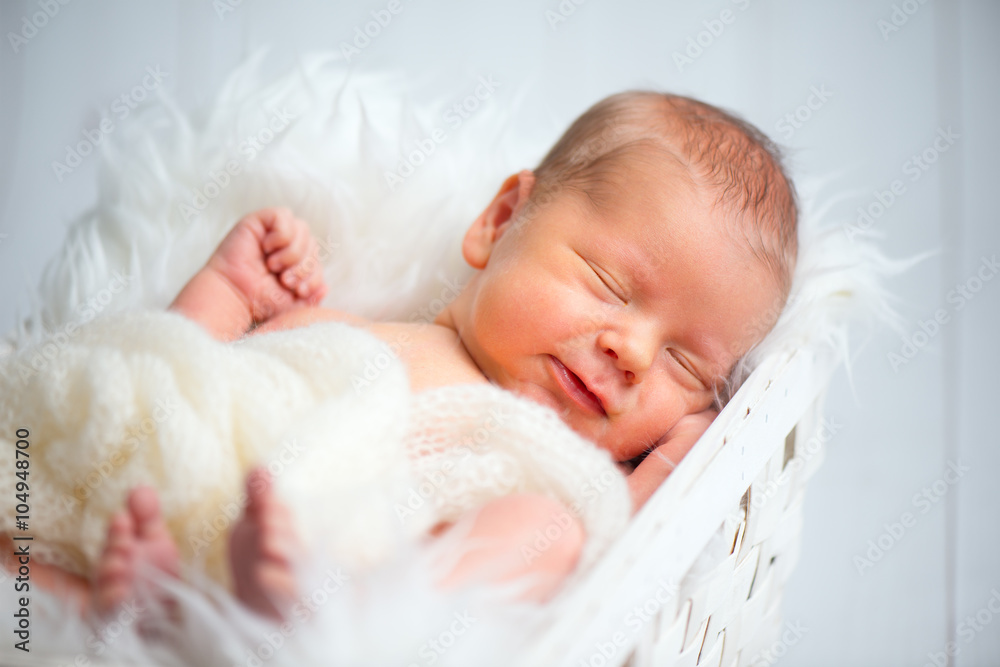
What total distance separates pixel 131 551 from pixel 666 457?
590 mm

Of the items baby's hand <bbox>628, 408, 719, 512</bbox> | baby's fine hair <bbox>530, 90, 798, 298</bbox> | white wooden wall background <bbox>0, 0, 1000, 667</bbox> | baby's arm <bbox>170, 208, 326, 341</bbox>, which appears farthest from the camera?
white wooden wall background <bbox>0, 0, 1000, 667</bbox>

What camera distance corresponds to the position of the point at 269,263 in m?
1.19

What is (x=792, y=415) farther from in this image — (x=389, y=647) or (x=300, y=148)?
(x=300, y=148)

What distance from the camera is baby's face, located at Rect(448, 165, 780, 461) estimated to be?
3.11ft

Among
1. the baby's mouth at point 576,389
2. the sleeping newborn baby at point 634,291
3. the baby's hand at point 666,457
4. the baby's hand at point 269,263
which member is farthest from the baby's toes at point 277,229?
the baby's hand at point 666,457

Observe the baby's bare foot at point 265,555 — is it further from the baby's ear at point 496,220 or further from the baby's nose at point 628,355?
the baby's ear at point 496,220

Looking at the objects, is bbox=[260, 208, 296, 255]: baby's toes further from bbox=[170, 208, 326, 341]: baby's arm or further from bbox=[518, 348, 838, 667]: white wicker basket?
bbox=[518, 348, 838, 667]: white wicker basket

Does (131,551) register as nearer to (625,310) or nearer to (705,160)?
(625,310)

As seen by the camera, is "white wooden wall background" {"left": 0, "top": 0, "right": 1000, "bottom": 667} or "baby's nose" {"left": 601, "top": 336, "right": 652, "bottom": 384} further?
"white wooden wall background" {"left": 0, "top": 0, "right": 1000, "bottom": 667}

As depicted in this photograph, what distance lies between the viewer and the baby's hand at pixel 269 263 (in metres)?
1.16

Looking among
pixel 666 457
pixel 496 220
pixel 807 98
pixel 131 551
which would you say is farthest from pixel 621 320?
pixel 807 98

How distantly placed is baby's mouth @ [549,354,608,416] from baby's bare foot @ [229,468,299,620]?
0.47 meters

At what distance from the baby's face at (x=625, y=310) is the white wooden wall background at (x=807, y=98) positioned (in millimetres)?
562

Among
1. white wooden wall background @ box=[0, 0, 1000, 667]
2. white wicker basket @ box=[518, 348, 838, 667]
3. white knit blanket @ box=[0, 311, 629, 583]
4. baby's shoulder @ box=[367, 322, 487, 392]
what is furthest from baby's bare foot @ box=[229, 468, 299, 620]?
white wooden wall background @ box=[0, 0, 1000, 667]
